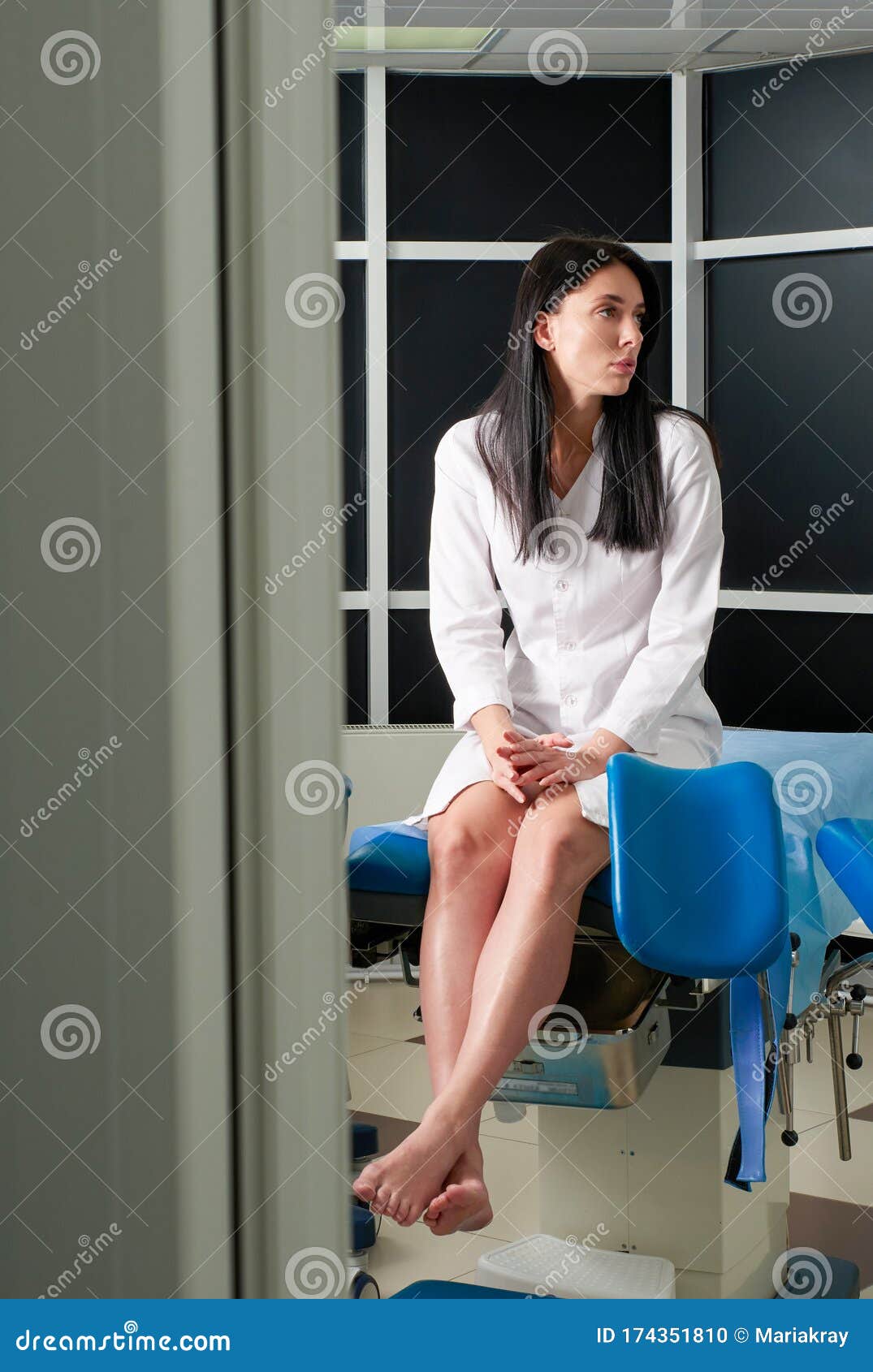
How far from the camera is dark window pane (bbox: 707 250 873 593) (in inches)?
120

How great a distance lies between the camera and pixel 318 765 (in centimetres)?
42

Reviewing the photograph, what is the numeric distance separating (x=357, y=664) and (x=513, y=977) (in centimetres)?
207

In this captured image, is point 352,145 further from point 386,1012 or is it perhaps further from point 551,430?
point 386,1012

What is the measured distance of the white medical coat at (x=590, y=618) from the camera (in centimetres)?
153

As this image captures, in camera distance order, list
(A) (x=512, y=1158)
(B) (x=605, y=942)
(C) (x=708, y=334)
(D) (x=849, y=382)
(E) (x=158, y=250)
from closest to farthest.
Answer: (E) (x=158, y=250)
(B) (x=605, y=942)
(A) (x=512, y=1158)
(D) (x=849, y=382)
(C) (x=708, y=334)

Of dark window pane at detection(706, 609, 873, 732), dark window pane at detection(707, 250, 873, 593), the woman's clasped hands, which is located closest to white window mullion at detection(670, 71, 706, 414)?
dark window pane at detection(707, 250, 873, 593)

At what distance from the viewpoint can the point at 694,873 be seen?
1283 mm

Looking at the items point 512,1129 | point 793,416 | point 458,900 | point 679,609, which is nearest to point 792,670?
point 793,416

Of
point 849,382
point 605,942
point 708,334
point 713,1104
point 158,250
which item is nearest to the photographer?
point 158,250

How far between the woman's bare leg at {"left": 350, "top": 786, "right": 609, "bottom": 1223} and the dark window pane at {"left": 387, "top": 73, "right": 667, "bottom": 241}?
2.15 meters

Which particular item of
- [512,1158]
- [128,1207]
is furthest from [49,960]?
[512,1158]

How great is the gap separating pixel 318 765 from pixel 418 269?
116 inches

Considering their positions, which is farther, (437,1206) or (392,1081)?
(392,1081)

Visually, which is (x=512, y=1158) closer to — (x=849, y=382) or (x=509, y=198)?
(x=849, y=382)
